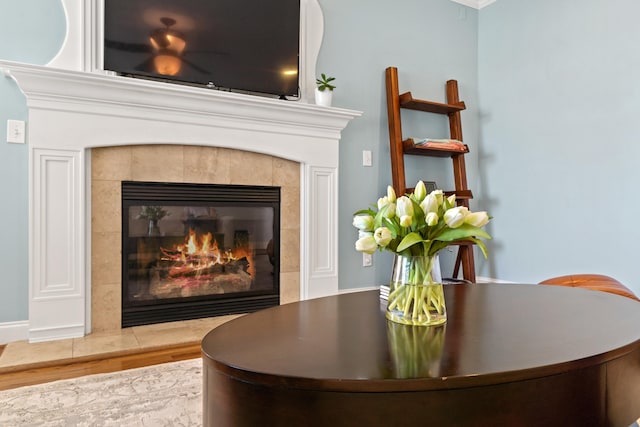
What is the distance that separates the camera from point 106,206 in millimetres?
2369

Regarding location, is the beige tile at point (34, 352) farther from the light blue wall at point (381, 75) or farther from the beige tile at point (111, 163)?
the light blue wall at point (381, 75)

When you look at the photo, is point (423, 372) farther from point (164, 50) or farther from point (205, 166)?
point (164, 50)

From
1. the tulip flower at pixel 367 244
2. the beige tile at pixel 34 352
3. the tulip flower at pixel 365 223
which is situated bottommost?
the beige tile at pixel 34 352

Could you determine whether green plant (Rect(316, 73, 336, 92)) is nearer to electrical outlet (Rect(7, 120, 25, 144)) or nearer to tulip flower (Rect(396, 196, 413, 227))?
electrical outlet (Rect(7, 120, 25, 144))

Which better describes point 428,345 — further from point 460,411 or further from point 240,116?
point 240,116

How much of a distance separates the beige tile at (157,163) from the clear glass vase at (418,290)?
74.8 inches

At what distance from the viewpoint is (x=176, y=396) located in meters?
1.58

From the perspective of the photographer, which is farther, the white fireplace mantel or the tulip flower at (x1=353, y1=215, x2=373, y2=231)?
the white fireplace mantel

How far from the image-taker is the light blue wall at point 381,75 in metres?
3.17

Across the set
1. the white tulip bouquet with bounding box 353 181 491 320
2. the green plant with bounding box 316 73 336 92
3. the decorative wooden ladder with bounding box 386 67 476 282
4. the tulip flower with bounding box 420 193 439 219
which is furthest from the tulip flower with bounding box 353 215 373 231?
the decorative wooden ladder with bounding box 386 67 476 282

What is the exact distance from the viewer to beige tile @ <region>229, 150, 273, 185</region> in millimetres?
2736

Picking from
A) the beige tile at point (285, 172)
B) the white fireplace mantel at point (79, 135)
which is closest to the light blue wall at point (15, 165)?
the white fireplace mantel at point (79, 135)

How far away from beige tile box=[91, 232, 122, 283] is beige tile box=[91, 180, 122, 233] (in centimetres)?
4

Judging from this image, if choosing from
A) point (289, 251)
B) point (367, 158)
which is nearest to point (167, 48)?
point (289, 251)
